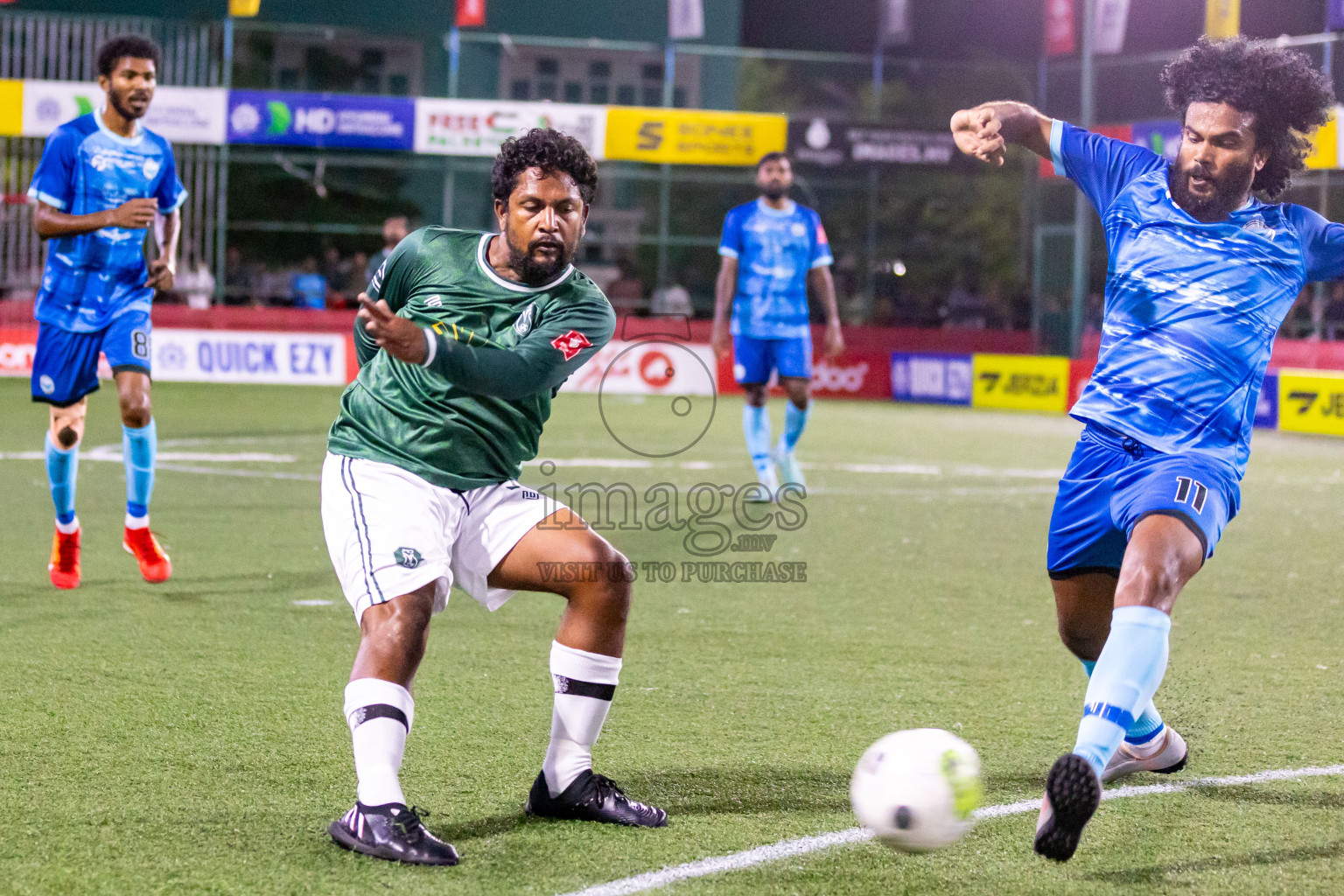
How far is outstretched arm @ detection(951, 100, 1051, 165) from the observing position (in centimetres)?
390

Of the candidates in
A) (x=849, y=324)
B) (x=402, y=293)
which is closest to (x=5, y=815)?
(x=402, y=293)

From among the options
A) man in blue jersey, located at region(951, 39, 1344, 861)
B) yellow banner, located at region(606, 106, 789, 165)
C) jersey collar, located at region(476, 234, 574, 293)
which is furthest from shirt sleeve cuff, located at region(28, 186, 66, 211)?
yellow banner, located at region(606, 106, 789, 165)

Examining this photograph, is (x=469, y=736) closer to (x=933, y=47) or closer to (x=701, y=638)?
(x=701, y=638)

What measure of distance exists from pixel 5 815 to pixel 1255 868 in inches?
116

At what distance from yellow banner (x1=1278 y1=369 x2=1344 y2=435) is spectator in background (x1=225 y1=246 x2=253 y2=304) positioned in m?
17.6

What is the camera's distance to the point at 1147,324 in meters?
3.77

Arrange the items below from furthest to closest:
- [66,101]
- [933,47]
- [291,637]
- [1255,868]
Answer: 1. [933,47]
2. [66,101]
3. [291,637]
4. [1255,868]

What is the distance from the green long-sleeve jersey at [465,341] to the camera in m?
3.70

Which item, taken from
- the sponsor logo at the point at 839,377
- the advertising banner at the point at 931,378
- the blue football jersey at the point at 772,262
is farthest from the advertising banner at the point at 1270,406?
the blue football jersey at the point at 772,262

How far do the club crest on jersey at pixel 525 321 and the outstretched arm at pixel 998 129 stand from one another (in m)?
1.20

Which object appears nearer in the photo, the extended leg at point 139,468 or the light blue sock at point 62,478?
the light blue sock at point 62,478

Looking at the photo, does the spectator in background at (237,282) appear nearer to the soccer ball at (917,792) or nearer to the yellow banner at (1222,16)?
Answer: the yellow banner at (1222,16)

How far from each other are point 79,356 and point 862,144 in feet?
74.0

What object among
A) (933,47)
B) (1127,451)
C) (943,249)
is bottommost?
(1127,451)
